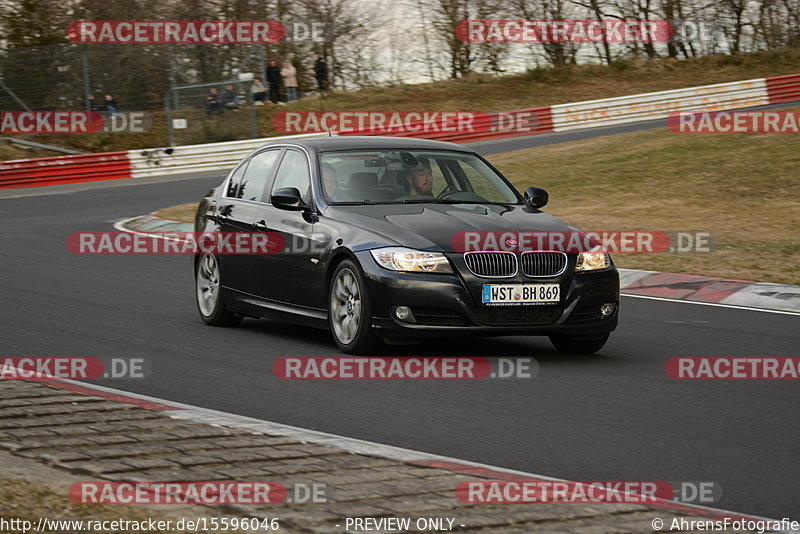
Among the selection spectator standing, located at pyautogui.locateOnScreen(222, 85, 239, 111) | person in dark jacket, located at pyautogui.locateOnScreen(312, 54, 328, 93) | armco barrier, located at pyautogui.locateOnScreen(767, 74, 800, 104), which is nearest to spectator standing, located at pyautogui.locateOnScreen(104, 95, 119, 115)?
spectator standing, located at pyautogui.locateOnScreen(222, 85, 239, 111)

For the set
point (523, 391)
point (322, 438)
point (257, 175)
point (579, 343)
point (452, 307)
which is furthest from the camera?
point (257, 175)

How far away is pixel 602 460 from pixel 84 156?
91.1ft

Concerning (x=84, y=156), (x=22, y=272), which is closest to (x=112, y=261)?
(x=22, y=272)

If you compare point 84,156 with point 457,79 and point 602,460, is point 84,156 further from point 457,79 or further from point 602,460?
point 602,460

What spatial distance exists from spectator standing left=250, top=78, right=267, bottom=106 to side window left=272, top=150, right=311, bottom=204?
2554 cm

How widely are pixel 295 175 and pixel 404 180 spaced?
926 mm

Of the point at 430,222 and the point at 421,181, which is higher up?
the point at 421,181

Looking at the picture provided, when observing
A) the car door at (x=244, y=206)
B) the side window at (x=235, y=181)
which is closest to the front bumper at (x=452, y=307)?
the car door at (x=244, y=206)

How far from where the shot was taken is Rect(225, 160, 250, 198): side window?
10.7 m

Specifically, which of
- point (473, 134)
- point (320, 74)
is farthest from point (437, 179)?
point (320, 74)

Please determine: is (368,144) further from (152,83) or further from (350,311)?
(152,83)

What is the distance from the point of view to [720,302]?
1231 centimetres

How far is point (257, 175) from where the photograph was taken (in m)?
10.5

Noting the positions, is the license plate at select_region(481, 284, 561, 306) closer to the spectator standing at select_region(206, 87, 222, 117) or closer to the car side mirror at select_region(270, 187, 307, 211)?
the car side mirror at select_region(270, 187, 307, 211)
